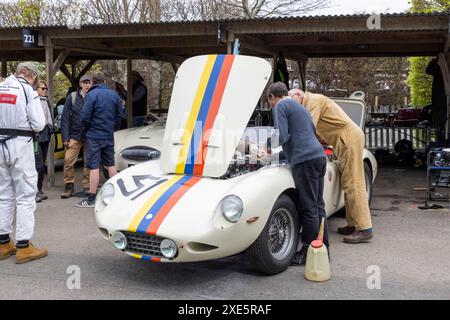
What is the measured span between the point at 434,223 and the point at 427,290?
262 cm

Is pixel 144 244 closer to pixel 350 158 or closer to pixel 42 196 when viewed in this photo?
pixel 350 158

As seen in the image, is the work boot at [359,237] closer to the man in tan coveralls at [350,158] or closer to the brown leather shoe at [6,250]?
the man in tan coveralls at [350,158]

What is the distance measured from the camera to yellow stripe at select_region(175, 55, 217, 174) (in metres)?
5.19

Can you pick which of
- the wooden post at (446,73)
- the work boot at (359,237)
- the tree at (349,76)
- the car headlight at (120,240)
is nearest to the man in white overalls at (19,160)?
the car headlight at (120,240)

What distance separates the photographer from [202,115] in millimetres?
5387

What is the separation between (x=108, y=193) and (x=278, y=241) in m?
1.62

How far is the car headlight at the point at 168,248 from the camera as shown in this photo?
4.28 metres

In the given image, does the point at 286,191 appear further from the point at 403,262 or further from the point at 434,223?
the point at 434,223

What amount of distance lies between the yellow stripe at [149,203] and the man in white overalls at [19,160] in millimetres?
1445

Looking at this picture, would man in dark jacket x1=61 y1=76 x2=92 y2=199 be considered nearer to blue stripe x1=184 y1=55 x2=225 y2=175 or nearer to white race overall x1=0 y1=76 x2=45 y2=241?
white race overall x1=0 y1=76 x2=45 y2=241

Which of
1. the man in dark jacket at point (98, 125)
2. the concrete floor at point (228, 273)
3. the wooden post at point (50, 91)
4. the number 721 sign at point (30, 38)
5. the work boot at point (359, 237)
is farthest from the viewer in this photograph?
the number 721 sign at point (30, 38)

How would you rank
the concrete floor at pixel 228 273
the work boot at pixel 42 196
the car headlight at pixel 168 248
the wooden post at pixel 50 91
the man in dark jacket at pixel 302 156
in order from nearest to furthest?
the car headlight at pixel 168 248 < the concrete floor at pixel 228 273 < the man in dark jacket at pixel 302 156 < the work boot at pixel 42 196 < the wooden post at pixel 50 91

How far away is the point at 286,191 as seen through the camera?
507 cm
